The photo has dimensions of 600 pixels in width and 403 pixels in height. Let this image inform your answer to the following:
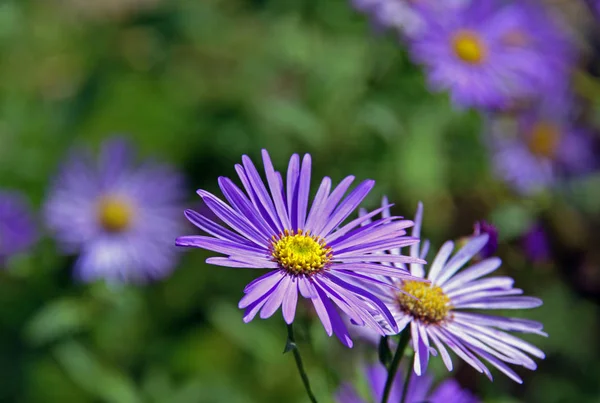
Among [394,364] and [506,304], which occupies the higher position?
[506,304]

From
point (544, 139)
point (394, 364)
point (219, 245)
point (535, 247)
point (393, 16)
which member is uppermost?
point (544, 139)

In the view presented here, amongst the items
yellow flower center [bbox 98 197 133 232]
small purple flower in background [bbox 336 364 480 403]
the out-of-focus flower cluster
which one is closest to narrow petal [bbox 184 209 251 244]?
small purple flower in background [bbox 336 364 480 403]

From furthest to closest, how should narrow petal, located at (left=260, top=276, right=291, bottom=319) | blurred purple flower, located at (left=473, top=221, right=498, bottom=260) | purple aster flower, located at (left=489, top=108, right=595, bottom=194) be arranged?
purple aster flower, located at (left=489, top=108, right=595, bottom=194) < blurred purple flower, located at (left=473, top=221, right=498, bottom=260) < narrow petal, located at (left=260, top=276, right=291, bottom=319)

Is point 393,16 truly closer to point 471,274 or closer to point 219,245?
point 471,274

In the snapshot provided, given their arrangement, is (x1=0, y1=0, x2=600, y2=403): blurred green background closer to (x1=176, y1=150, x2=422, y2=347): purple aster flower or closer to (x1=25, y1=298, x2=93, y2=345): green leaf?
(x1=25, y1=298, x2=93, y2=345): green leaf

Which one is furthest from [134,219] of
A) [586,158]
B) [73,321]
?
[586,158]

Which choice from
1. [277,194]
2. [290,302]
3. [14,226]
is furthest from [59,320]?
[290,302]
